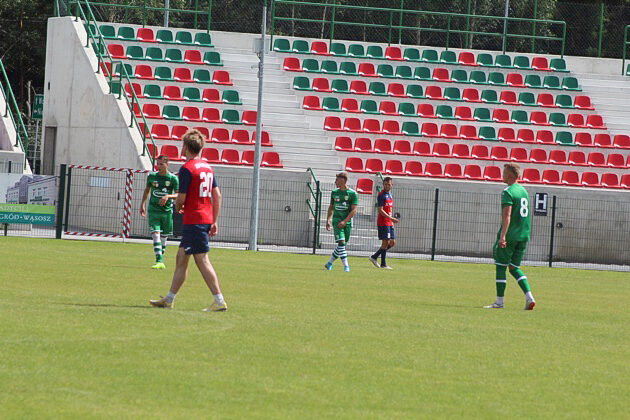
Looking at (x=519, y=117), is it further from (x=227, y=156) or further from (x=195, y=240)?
(x=195, y=240)

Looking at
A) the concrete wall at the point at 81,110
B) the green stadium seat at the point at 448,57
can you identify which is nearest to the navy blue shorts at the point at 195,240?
the concrete wall at the point at 81,110

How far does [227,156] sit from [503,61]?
12.8m

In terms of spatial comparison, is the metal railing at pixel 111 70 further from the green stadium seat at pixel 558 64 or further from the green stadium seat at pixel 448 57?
the green stadium seat at pixel 558 64

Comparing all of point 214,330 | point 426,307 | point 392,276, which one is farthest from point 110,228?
point 214,330

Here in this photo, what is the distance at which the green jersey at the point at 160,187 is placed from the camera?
65.5ft

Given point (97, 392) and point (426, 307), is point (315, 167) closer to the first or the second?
point (426, 307)

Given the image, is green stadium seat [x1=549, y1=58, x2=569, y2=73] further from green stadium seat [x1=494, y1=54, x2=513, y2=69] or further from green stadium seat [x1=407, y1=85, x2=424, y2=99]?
green stadium seat [x1=407, y1=85, x2=424, y2=99]

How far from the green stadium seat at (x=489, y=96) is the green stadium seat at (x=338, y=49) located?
5.01 m

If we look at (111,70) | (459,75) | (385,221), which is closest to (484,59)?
(459,75)

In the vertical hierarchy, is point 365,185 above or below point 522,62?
below

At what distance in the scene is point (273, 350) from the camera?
9562 mm

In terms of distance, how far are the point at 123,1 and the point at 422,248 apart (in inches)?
1101

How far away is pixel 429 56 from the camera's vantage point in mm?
40375

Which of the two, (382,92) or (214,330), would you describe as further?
(382,92)
